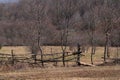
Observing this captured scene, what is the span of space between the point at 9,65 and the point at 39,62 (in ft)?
9.17

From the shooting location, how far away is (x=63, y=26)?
189 feet

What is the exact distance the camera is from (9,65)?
96.5 feet

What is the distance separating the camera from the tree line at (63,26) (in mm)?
47816

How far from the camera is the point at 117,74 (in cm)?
2403

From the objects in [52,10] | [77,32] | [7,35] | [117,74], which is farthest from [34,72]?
[52,10]

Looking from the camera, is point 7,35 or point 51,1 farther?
point 51,1

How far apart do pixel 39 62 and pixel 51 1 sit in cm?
6510

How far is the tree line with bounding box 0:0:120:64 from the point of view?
47.8m

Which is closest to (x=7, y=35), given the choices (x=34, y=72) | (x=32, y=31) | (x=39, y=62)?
(x=32, y=31)

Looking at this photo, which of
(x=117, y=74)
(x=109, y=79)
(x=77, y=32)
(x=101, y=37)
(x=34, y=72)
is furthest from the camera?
(x=77, y=32)

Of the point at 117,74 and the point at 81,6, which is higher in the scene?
the point at 81,6

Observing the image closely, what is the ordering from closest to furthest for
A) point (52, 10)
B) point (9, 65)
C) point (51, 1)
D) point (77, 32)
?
point (9, 65) → point (77, 32) → point (52, 10) → point (51, 1)

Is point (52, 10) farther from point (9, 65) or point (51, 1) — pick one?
point (9, 65)

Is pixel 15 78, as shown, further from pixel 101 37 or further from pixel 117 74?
pixel 101 37
